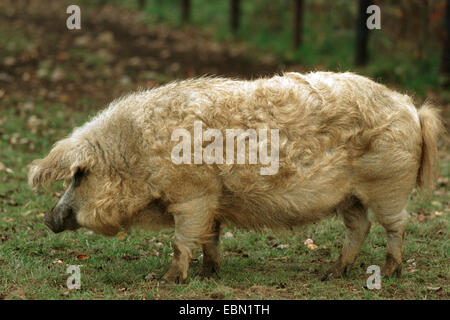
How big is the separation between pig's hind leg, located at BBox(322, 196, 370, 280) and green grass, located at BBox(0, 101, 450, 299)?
128mm

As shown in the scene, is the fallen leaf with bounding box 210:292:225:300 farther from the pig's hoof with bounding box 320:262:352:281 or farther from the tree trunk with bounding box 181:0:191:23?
the tree trunk with bounding box 181:0:191:23

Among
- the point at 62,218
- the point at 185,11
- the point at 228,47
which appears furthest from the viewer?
the point at 185,11

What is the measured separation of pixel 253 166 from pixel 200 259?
5.15ft

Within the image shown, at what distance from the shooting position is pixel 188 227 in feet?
17.2

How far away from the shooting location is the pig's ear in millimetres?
5275

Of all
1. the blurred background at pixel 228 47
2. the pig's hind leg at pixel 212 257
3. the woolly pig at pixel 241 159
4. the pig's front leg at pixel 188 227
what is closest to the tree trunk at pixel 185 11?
the blurred background at pixel 228 47

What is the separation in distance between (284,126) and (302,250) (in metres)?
1.85

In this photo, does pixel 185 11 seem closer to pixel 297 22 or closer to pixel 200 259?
pixel 297 22

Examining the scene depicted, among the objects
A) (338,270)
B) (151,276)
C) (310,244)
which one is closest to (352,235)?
(338,270)

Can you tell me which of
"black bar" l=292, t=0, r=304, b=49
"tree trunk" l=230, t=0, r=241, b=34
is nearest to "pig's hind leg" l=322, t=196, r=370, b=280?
"black bar" l=292, t=0, r=304, b=49

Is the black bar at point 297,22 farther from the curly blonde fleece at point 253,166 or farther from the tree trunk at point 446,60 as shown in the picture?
the curly blonde fleece at point 253,166

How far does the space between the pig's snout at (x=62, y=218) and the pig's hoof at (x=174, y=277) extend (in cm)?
88

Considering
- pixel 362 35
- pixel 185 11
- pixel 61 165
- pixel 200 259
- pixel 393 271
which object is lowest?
pixel 200 259

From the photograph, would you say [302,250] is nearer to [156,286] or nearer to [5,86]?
[156,286]
